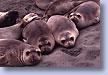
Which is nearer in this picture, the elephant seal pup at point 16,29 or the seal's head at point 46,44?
the seal's head at point 46,44

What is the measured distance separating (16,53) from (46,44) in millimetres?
310

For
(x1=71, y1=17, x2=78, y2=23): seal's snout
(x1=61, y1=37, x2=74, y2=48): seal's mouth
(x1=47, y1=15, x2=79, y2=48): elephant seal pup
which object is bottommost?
(x1=61, y1=37, x2=74, y2=48): seal's mouth

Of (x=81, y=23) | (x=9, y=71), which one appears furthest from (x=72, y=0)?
(x=9, y=71)

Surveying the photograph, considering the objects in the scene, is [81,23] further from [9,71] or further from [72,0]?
[9,71]

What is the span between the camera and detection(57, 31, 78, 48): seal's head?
2.96m

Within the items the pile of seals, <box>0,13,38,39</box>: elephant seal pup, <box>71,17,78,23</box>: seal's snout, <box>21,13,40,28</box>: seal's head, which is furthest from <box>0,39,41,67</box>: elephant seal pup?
<box>71,17,78,23</box>: seal's snout

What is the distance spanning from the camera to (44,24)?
3166 millimetres

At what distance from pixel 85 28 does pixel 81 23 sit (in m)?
0.08

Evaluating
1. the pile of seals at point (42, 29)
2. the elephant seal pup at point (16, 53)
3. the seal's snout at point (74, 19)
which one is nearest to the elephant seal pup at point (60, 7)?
the pile of seals at point (42, 29)

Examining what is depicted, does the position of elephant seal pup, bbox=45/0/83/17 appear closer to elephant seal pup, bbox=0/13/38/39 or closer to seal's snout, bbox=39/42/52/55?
elephant seal pup, bbox=0/13/38/39

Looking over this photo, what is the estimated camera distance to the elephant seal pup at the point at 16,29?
319cm

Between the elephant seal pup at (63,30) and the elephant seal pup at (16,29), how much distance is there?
22cm

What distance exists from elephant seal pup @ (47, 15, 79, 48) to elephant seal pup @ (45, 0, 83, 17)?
13 centimetres

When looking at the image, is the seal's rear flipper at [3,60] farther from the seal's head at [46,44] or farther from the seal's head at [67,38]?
the seal's head at [67,38]
